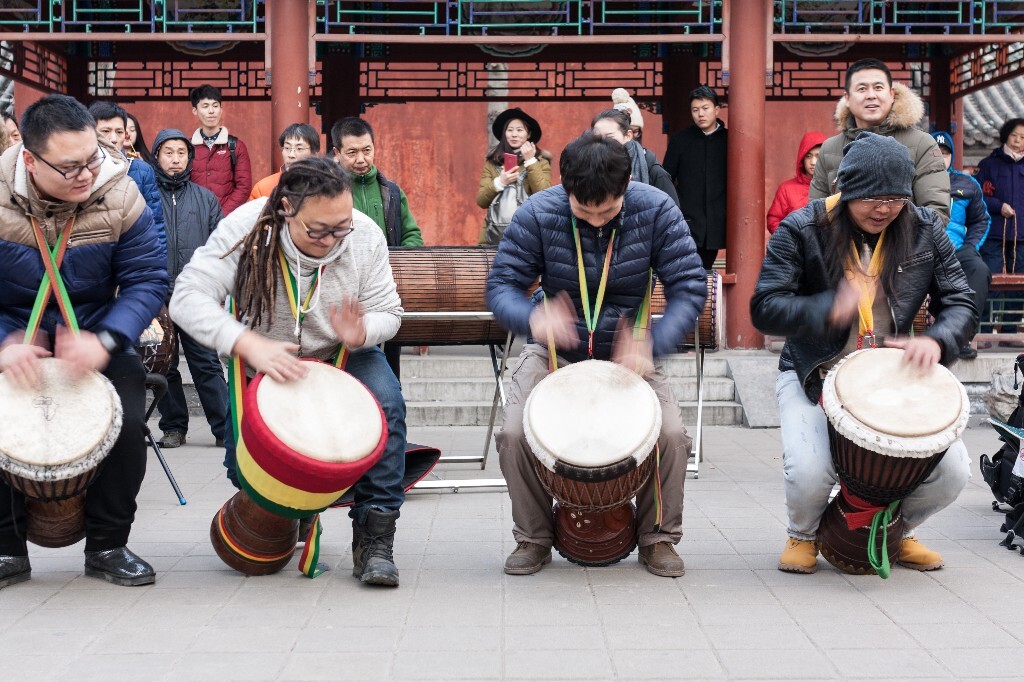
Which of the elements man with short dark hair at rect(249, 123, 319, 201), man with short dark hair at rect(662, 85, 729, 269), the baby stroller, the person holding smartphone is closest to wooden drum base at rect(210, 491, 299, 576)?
man with short dark hair at rect(249, 123, 319, 201)

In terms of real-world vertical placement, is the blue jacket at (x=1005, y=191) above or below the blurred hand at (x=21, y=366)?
above

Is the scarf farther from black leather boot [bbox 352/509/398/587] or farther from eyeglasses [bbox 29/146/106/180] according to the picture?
eyeglasses [bbox 29/146/106/180]

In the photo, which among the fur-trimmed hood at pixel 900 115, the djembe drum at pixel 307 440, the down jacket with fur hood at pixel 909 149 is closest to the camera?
the djembe drum at pixel 307 440

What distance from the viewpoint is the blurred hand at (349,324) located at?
143 inches

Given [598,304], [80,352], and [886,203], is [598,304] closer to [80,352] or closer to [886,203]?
[886,203]

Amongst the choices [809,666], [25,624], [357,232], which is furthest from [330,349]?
[809,666]

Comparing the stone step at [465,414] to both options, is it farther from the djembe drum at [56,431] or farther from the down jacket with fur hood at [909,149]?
the djembe drum at [56,431]

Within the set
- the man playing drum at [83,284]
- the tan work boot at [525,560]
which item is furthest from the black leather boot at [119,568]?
the tan work boot at [525,560]

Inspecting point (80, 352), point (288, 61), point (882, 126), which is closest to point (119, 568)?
point (80, 352)

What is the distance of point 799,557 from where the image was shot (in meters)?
3.93

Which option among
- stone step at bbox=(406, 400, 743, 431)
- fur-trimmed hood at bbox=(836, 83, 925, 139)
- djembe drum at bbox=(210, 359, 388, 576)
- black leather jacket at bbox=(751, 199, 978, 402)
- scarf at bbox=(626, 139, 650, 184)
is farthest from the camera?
stone step at bbox=(406, 400, 743, 431)

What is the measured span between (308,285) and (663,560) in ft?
4.65

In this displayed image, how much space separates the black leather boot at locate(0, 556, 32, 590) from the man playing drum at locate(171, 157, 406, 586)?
2.38 ft

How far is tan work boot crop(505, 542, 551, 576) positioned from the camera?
154 inches
